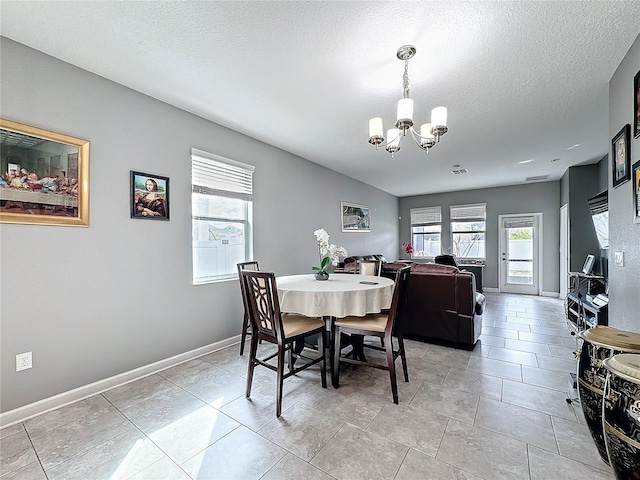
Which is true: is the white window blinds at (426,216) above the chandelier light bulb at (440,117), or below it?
below

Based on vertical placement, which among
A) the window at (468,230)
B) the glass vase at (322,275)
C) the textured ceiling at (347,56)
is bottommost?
the glass vase at (322,275)

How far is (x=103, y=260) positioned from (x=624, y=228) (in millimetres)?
4158

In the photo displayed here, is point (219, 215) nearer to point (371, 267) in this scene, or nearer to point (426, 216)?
point (371, 267)

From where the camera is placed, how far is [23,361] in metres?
2.02

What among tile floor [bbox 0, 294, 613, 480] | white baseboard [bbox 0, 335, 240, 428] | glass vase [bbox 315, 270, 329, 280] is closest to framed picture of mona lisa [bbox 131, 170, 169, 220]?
white baseboard [bbox 0, 335, 240, 428]

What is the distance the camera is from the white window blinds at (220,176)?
318 centimetres

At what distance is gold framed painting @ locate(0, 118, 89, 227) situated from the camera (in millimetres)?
1957

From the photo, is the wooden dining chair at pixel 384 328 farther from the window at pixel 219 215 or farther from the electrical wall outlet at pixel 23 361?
the electrical wall outlet at pixel 23 361

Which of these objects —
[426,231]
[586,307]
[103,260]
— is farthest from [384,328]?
[426,231]

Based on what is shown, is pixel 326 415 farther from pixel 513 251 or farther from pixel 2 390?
pixel 513 251

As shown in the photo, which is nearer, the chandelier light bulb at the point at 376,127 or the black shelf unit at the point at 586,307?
the chandelier light bulb at the point at 376,127

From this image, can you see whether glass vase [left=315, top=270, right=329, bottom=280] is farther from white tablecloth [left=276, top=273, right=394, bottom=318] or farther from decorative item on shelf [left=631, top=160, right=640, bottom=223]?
decorative item on shelf [left=631, top=160, right=640, bottom=223]

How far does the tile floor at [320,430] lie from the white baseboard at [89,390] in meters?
0.07

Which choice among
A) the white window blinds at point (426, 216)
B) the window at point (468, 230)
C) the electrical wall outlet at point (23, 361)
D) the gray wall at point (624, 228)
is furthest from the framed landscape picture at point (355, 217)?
the electrical wall outlet at point (23, 361)
